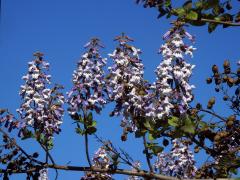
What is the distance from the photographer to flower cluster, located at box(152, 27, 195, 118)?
17.6 ft

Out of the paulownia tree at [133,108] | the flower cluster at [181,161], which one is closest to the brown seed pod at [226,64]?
the paulownia tree at [133,108]

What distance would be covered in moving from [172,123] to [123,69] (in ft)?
4.10

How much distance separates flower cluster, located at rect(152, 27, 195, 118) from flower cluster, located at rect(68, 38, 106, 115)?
995mm

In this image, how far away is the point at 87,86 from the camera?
634cm

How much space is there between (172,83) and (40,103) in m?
2.13

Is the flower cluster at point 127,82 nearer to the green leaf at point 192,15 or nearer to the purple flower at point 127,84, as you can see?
the purple flower at point 127,84

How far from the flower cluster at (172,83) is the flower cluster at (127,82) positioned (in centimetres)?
30

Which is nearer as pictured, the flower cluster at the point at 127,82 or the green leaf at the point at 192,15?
the green leaf at the point at 192,15

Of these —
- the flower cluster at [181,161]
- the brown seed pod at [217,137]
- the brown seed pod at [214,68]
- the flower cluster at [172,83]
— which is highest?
the flower cluster at [181,161]

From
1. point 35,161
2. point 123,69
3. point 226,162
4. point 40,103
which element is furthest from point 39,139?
point 226,162

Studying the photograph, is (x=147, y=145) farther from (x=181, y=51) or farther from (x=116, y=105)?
(x=181, y=51)

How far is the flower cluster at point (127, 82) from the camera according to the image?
18.5 feet

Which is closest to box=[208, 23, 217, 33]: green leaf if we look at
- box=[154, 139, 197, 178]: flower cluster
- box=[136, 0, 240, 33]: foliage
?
box=[136, 0, 240, 33]: foliage

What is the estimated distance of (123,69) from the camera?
6188mm
